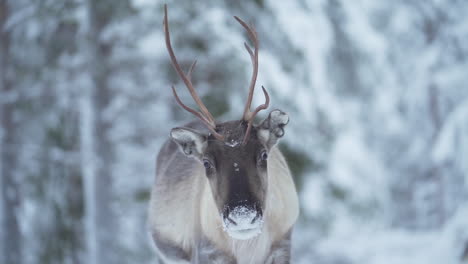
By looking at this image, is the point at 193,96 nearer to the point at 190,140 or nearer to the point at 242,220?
the point at 190,140

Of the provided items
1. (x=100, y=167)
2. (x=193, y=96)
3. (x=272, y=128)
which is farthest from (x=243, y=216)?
(x=100, y=167)

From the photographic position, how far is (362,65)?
9.98m

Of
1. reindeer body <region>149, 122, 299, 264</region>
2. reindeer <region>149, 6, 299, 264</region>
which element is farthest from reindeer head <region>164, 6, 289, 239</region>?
reindeer body <region>149, 122, 299, 264</region>

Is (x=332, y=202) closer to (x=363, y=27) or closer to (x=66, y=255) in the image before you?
(x=363, y=27)

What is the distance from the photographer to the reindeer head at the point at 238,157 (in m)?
2.97

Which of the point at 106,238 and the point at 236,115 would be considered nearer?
the point at 236,115

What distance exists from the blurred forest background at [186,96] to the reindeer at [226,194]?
3.26 m

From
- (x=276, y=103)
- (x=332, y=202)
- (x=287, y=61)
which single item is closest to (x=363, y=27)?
(x=287, y=61)

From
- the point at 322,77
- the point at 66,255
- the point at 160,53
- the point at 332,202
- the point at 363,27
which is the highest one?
the point at 363,27

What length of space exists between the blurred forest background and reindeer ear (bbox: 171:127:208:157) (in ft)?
12.8

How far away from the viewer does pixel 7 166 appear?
31.8ft

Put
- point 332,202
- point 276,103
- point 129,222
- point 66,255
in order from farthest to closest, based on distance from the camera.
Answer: point 129,222
point 66,255
point 332,202
point 276,103

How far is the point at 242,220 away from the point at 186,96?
5880 mm

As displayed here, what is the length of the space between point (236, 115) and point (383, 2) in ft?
13.2
